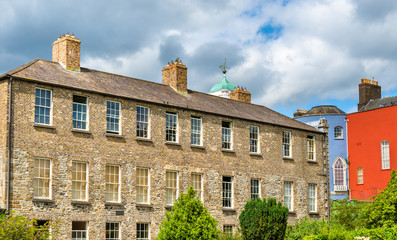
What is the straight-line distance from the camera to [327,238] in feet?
79.4

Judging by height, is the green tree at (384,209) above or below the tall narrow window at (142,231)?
above

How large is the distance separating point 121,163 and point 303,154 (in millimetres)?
15774

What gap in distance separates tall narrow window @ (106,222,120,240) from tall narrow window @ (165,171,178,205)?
3730mm

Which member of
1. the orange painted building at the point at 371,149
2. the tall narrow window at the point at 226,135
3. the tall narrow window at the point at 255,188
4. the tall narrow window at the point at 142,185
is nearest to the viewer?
the tall narrow window at the point at 142,185

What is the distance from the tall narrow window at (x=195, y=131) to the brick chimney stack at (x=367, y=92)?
2587cm

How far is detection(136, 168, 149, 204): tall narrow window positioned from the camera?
32938mm

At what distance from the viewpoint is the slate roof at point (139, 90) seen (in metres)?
30.6

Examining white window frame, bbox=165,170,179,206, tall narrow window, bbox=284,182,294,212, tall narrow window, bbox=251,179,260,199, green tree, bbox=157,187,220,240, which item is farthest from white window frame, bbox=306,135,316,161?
green tree, bbox=157,187,220,240

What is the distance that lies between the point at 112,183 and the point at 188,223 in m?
6.50

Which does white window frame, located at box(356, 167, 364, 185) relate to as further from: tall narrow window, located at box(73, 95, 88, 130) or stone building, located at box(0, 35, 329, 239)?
tall narrow window, located at box(73, 95, 88, 130)

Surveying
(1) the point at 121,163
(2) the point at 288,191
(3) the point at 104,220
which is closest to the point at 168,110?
(1) the point at 121,163

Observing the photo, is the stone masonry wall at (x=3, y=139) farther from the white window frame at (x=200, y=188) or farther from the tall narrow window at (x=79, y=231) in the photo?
the white window frame at (x=200, y=188)

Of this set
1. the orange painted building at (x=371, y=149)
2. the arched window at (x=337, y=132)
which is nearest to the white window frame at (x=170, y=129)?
the orange painted building at (x=371, y=149)

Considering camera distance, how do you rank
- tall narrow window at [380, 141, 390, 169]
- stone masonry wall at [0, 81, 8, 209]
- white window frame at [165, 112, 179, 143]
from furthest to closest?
tall narrow window at [380, 141, 390, 169] → white window frame at [165, 112, 179, 143] → stone masonry wall at [0, 81, 8, 209]
